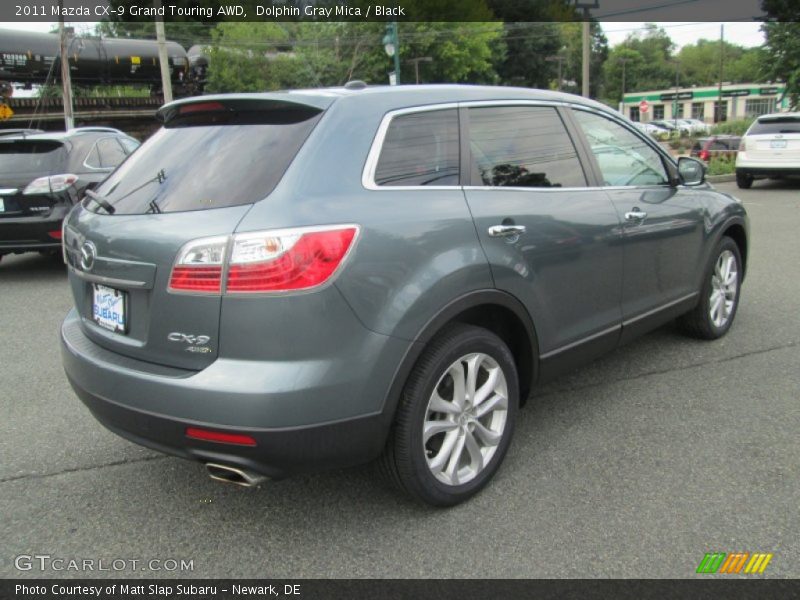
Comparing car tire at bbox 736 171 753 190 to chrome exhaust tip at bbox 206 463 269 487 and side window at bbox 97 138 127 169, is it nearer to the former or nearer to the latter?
side window at bbox 97 138 127 169

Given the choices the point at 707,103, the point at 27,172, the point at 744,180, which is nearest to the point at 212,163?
the point at 27,172

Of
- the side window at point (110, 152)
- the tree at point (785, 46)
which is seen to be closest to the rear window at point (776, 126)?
the tree at point (785, 46)

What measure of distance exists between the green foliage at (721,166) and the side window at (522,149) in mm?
16704

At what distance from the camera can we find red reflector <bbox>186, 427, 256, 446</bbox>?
229cm

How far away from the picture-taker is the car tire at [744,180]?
1548 centimetres

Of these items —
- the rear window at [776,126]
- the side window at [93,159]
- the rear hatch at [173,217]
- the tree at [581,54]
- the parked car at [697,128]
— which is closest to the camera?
the rear hatch at [173,217]

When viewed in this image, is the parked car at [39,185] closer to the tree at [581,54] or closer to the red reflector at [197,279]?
the red reflector at [197,279]

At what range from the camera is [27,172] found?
742 cm

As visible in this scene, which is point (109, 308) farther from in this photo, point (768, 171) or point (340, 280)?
Answer: point (768, 171)

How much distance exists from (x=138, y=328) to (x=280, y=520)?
0.98 metres

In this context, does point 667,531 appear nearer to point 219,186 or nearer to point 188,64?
point 219,186

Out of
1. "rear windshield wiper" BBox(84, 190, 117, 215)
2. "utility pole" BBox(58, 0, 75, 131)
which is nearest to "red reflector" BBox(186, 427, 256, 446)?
"rear windshield wiper" BBox(84, 190, 117, 215)

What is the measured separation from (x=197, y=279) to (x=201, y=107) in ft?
3.14

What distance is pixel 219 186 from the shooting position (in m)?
2.52
